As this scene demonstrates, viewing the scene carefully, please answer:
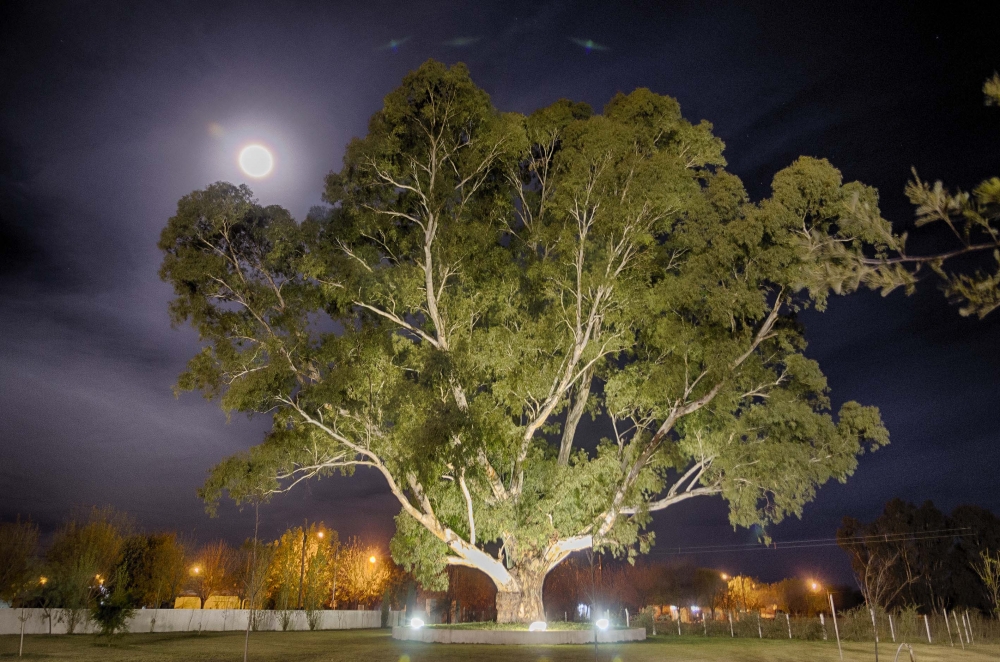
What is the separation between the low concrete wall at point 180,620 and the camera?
26344 mm

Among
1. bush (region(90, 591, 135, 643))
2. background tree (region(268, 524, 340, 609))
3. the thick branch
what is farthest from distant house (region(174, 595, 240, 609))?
the thick branch

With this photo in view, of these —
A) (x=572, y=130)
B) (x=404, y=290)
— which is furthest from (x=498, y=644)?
(x=572, y=130)

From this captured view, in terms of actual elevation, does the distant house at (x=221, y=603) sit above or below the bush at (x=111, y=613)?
below

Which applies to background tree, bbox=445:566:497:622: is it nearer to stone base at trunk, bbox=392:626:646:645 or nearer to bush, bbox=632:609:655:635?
bush, bbox=632:609:655:635

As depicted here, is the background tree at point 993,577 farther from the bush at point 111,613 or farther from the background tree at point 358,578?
the background tree at point 358,578

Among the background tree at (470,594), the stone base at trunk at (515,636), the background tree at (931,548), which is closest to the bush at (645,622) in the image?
the stone base at trunk at (515,636)

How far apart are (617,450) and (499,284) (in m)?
6.63

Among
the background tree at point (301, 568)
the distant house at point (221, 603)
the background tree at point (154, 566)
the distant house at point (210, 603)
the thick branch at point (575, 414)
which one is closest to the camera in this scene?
the thick branch at point (575, 414)

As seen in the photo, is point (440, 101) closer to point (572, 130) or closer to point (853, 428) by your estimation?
point (572, 130)

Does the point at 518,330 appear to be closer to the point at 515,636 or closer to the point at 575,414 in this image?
the point at 575,414

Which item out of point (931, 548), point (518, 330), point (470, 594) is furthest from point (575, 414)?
point (470, 594)

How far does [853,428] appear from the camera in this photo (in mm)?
19422

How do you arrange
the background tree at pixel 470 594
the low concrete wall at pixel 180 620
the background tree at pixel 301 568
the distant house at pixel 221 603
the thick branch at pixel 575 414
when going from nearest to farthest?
the thick branch at pixel 575 414 < the low concrete wall at pixel 180 620 < the background tree at pixel 301 568 < the distant house at pixel 221 603 < the background tree at pixel 470 594

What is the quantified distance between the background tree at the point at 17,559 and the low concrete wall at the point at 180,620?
936cm
